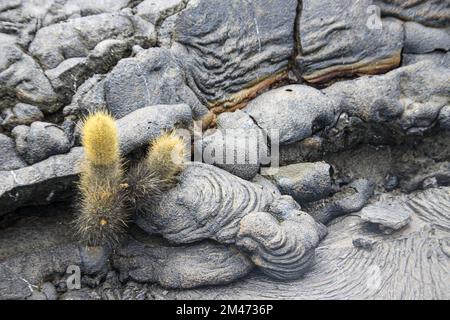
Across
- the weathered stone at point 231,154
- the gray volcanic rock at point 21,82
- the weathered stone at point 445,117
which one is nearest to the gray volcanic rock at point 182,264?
the weathered stone at point 231,154

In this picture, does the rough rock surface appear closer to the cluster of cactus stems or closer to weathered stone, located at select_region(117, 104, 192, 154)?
weathered stone, located at select_region(117, 104, 192, 154)

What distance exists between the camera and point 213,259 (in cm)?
603

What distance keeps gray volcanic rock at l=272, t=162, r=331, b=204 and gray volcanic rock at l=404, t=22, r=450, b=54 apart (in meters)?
→ 1.87

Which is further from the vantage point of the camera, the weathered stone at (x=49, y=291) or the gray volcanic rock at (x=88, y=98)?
the gray volcanic rock at (x=88, y=98)

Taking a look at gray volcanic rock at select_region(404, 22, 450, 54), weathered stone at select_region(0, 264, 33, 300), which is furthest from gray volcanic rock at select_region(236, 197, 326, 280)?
gray volcanic rock at select_region(404, 22, 450, 54)

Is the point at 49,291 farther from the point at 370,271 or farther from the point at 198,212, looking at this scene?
the point at 370,271

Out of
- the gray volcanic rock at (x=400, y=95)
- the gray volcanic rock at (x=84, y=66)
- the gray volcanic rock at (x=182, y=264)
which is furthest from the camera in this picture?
the gray volcanic rock at (x=400, y=95)

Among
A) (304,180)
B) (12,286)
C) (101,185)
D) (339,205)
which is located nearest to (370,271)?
(339,205)

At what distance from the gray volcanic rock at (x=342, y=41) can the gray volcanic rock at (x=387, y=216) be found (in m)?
1.62

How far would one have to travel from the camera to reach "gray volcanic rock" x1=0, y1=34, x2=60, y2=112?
241 inches

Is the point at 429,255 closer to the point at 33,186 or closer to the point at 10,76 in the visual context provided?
the point at 33,186

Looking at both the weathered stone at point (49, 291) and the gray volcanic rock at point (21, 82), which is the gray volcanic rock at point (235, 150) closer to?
the gray volcanic rock at point (21, 82)

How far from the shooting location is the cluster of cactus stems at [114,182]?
5.31 m

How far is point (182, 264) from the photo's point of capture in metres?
6.02
